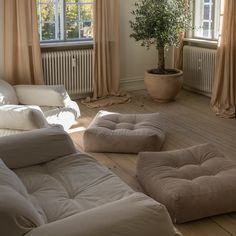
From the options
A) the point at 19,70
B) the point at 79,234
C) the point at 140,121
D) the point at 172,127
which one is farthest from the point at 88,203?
the point at 19,70

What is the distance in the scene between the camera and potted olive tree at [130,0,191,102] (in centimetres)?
482

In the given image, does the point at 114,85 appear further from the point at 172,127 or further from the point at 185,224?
the point at 185,224

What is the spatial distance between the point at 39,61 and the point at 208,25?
7.61 feet

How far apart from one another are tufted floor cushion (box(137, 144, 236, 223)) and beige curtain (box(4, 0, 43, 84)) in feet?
8.06

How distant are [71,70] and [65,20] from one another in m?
0.68

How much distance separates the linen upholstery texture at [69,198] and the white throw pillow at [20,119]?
2.32 feet

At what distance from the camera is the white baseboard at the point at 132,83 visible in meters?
5.77

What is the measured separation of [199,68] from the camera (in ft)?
17.9

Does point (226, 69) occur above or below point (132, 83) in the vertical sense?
above

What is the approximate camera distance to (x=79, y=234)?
1.46 meters

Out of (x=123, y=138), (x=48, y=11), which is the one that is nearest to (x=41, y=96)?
(x=123, y=138)

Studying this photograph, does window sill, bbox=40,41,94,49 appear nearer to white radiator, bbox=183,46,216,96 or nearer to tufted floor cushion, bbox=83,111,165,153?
white radiator, bbox=183,46,216,96

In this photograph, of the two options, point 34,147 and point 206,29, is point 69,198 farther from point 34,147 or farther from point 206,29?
point 206,29

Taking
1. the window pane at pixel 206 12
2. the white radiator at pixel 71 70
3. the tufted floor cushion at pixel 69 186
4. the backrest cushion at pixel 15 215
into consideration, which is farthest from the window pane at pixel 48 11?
the backrest cushion at pixel 15 215
